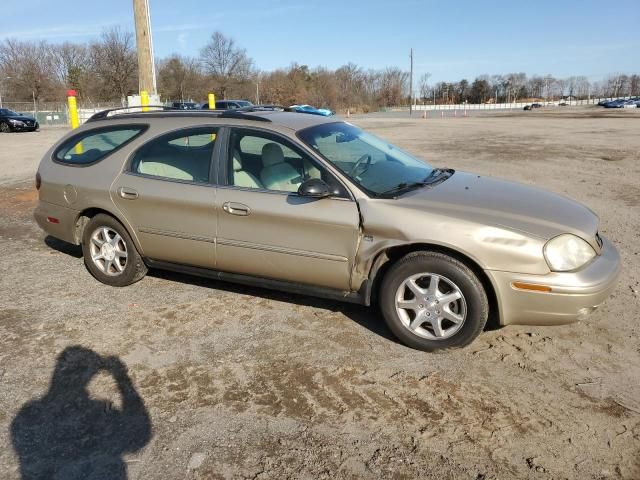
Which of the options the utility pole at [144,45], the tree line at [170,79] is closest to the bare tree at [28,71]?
the tree line at [170,79]

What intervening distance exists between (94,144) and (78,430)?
3012 millimetres

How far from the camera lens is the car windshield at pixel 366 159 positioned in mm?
3973

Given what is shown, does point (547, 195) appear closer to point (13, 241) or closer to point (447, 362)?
point (447, 362)

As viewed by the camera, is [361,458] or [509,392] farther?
[509,392]

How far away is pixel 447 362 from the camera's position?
3535 mm

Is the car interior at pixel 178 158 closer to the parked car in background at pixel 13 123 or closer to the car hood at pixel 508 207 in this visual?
the car hood at pixel 508 207

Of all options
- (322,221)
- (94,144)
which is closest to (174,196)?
(94,144)

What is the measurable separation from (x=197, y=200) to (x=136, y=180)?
72 cm

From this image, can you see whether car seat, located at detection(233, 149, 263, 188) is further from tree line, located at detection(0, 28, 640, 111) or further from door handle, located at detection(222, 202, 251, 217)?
tree line, located at detection(0, 28, 640, 111)

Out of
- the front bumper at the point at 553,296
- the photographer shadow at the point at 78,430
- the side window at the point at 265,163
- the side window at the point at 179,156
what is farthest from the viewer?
the side window at the point at 179,156

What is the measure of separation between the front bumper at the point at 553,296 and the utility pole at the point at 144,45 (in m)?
10.4

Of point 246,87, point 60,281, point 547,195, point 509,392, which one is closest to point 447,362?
point 509,392

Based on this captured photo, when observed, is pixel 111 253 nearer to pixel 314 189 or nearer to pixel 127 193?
pixel 127 193

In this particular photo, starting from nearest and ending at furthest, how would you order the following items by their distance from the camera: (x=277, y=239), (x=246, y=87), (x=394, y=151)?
(x=277, y=239)
(x=394, y=151)
(x=246, y=87)
